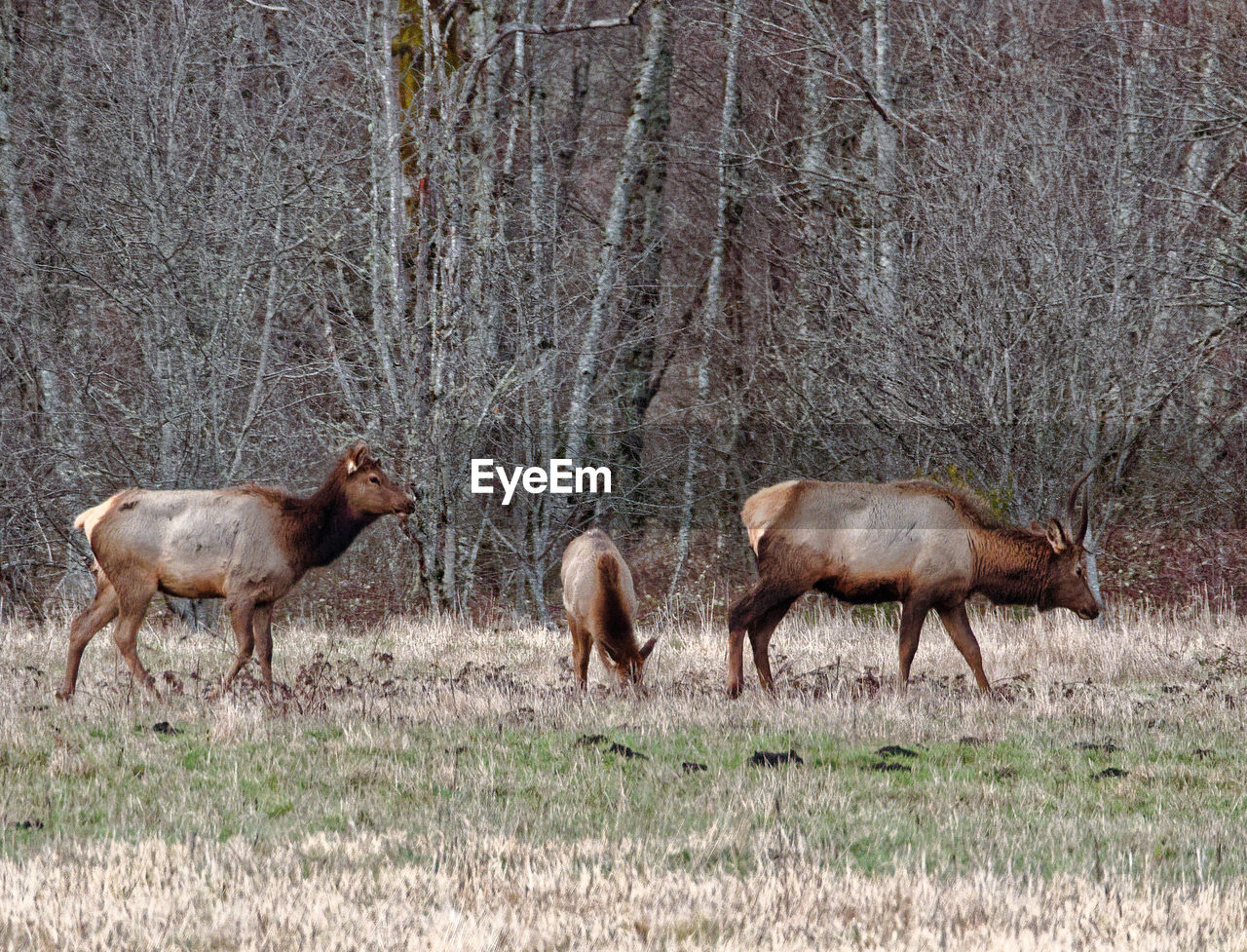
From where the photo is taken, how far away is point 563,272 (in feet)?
64.7

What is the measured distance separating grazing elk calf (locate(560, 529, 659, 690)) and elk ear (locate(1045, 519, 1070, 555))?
10.5ft

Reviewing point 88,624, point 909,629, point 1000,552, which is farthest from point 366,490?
point 1000,552

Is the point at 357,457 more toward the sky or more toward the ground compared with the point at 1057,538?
more toward the sky

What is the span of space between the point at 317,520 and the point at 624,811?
5.08m

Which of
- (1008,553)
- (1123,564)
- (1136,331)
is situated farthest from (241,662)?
(1123,564)

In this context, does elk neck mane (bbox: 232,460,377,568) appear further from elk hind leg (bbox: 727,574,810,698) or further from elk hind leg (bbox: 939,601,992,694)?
elk hind leg (bbox: 939,601,992,694)

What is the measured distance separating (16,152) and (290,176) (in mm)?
3842

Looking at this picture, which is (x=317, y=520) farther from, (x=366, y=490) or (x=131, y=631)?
(x=131, y=631)

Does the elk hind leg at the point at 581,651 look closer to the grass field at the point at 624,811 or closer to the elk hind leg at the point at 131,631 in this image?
the grass field at the point at 624,811

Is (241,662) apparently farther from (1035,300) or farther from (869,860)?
(1035,300)

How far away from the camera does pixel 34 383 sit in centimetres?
1777

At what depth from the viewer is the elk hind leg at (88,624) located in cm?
1009

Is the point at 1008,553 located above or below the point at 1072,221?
below

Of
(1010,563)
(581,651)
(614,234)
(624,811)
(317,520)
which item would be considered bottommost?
(581,651)
